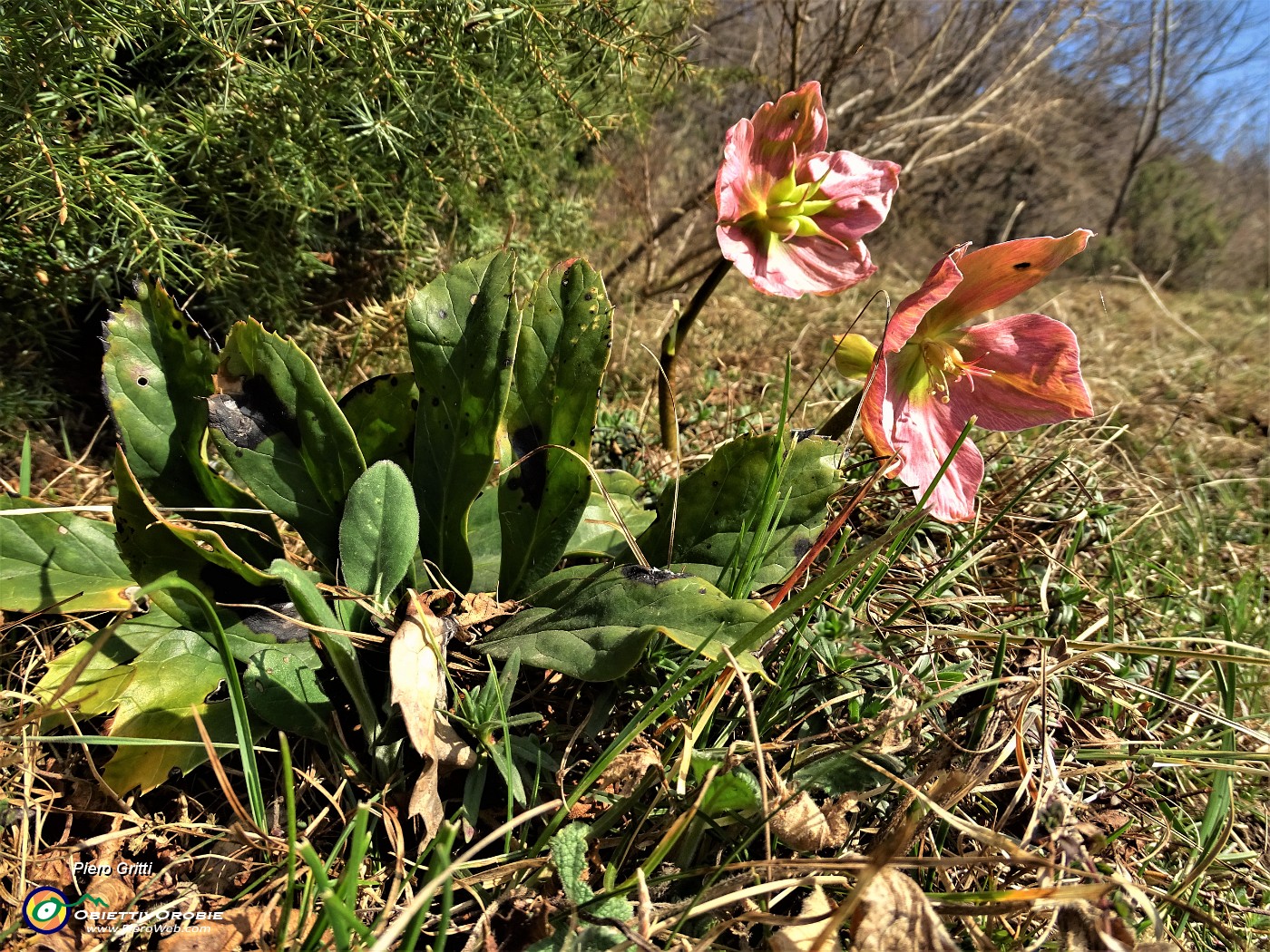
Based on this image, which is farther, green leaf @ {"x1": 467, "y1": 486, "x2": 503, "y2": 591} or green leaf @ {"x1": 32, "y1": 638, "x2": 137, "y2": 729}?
green leaf @ {"x1": 467, "y1": 486, "x2": 503, "y2": 591}

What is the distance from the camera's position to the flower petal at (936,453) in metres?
0.91

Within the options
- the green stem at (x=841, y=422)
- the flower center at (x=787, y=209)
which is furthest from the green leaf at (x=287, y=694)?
the flower center at (x=787, y=209)

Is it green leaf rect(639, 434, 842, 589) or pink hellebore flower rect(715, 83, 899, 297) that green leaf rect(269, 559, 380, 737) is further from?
pink hellebore flower rect(715, 83, 899, 297)

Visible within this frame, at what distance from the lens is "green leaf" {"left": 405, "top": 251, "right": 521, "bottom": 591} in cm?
88

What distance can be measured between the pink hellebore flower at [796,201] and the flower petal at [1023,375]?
195 millimetres

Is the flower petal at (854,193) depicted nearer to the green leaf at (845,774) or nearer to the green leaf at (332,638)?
the green leaf at (845,774)

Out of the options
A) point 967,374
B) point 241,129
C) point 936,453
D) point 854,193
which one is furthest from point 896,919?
point 241,129

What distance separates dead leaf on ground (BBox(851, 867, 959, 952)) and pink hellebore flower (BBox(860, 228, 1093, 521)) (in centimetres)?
42

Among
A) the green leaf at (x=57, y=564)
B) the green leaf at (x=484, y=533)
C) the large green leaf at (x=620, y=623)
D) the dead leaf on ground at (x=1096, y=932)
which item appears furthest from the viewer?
the green leaf at (x=484, y=533)

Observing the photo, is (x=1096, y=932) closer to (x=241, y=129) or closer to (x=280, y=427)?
Result: (x=280, y=427)

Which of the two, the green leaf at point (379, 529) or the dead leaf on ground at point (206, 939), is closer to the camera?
the dead leaf on ground at point (206, 939)

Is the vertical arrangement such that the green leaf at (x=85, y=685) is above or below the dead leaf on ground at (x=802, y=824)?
below

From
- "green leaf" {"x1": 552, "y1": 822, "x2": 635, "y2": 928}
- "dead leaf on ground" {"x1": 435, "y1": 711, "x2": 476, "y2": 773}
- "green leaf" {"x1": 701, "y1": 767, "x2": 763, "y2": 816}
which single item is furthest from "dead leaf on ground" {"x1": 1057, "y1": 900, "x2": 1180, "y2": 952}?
"dead leaf on ground" {"x1": 435, "y1": 711, "x2": 476, "y2": 773}

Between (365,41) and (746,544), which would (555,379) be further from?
(365,41)
